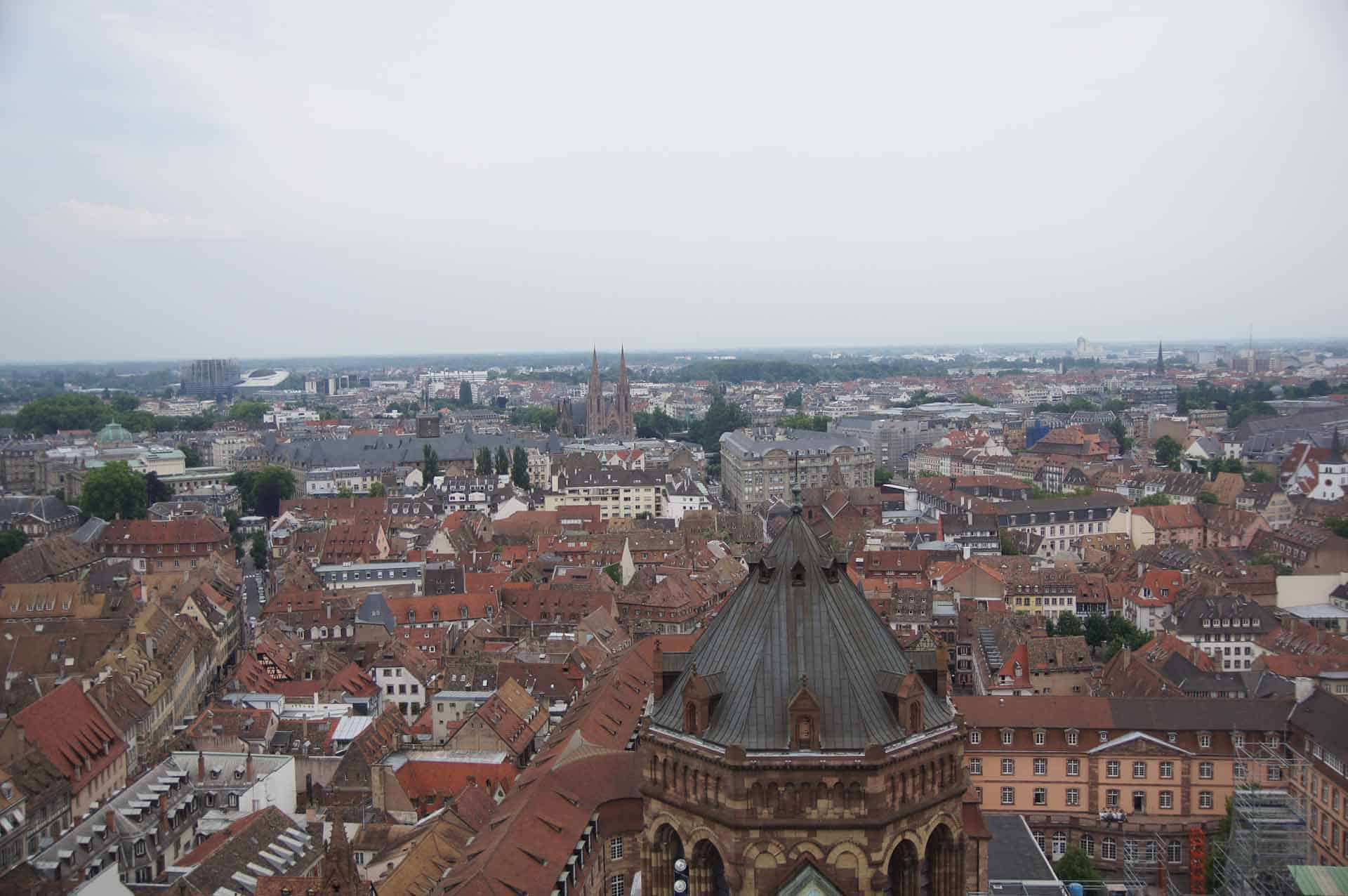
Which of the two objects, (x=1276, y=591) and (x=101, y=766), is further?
(x=1276, y=591)

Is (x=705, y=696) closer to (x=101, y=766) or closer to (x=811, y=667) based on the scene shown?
(x=811, y=667)

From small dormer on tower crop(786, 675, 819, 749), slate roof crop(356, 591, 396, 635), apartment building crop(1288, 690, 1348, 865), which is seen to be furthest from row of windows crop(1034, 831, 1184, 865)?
slate roof crop(356, 591, 396, 635)

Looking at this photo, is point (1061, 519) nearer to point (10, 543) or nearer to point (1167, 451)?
point (1167, 451)

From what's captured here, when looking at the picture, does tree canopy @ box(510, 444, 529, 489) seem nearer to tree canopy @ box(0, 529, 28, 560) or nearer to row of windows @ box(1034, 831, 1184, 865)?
tree canopy @ box(0, 529, 28, 560)

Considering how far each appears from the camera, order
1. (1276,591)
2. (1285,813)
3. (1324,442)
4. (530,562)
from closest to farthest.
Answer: (1285,813), (1276,591), (530,562), (1324,442)

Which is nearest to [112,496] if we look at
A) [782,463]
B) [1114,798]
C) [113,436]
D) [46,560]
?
[46,560]

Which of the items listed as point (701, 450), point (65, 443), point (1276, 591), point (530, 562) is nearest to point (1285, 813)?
point (1276, 591)

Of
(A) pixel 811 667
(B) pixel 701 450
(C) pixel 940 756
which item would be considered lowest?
(B) pixel 701 450
